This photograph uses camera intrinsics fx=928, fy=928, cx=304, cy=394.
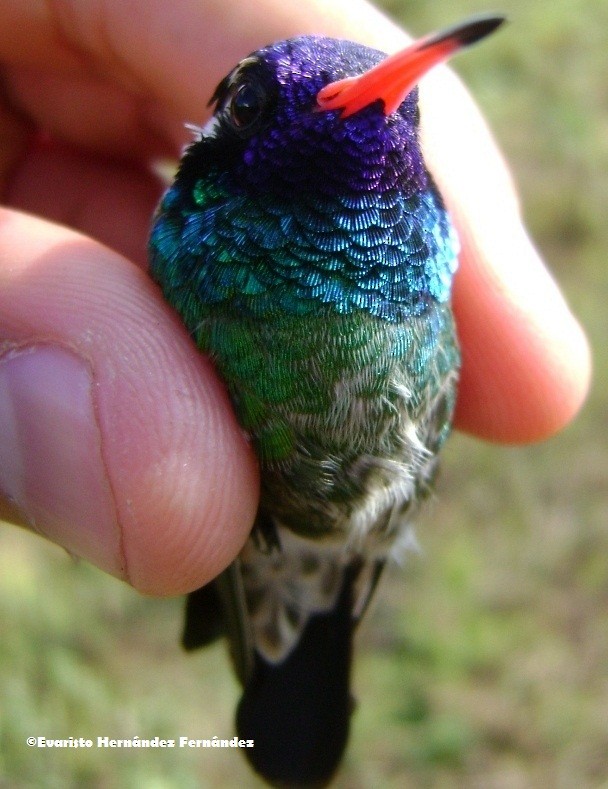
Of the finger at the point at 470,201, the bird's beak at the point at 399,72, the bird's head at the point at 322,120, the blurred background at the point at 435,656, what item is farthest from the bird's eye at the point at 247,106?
the blurred background at the point at 435,656

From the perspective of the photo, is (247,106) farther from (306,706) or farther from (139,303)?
(306,706)

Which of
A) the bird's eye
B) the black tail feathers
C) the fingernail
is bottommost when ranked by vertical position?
the black tail feathers

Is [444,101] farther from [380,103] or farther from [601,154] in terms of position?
[601,154]

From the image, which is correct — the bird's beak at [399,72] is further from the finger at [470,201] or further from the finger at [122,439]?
the finger at [470,201]

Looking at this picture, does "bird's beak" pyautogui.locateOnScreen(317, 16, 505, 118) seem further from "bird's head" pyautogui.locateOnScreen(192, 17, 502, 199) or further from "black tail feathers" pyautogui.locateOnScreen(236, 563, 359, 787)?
"black tail feathers" pyautogui.locateOnScreen(236, 563, 359, 787)

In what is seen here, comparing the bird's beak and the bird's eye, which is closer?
the bird's beak

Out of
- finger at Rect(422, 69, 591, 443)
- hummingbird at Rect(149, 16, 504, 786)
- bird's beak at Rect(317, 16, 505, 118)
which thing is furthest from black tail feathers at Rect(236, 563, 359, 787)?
bird's beak at Rect(317, 16, 505, 118)

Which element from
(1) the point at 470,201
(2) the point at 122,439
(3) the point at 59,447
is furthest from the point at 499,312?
(3) the point at 59,447
